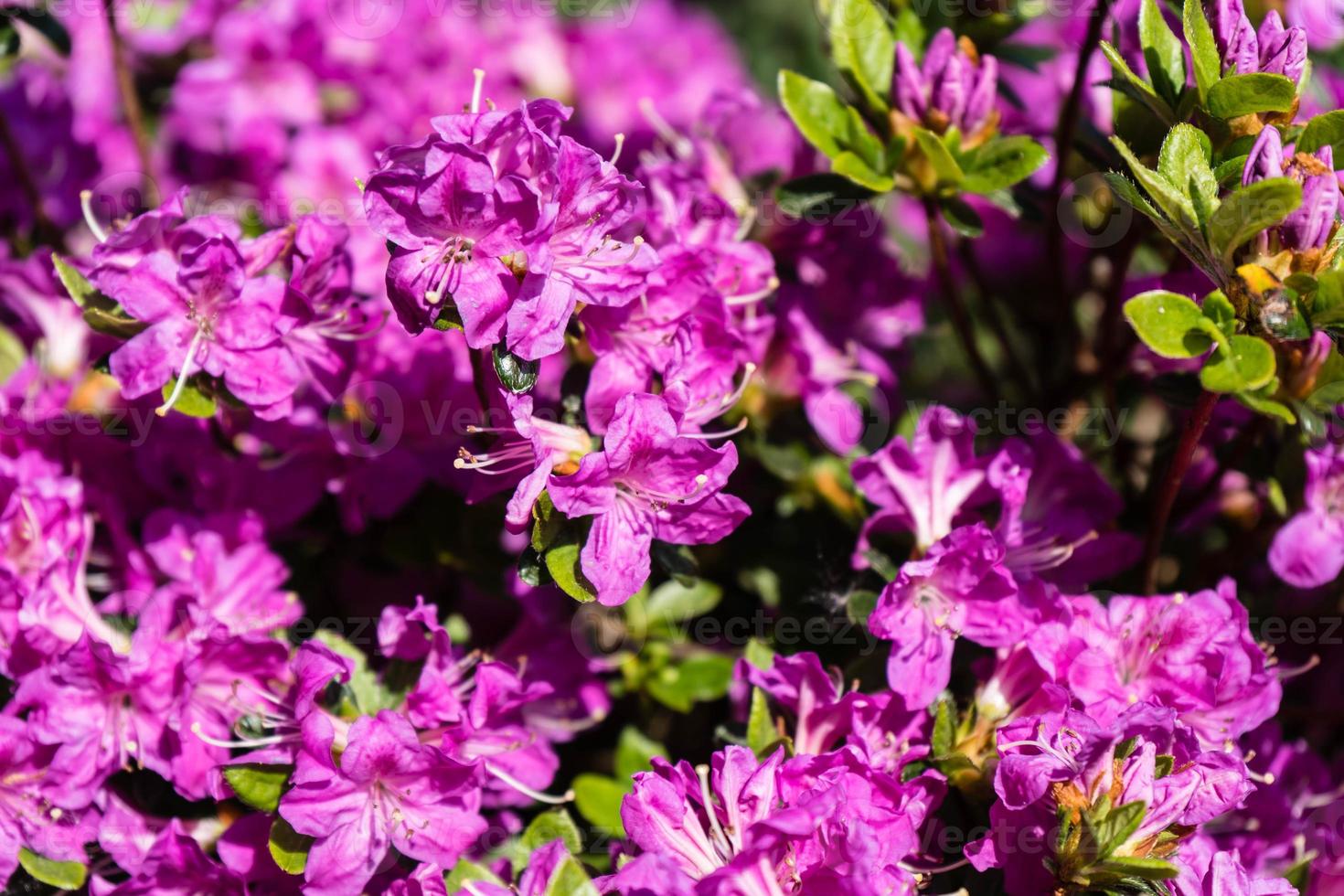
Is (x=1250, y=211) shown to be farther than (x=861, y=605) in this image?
No

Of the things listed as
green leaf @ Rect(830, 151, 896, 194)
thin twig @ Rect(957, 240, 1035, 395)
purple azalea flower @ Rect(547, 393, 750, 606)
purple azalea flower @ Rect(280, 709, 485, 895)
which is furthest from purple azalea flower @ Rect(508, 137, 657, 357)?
thin twig @ Rect(957, 240, 1035, 395)

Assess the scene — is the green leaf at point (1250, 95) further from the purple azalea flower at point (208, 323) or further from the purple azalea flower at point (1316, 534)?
the purple azalea flower at point (208, 323)

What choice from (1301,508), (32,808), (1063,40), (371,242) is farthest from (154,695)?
(1063,40)

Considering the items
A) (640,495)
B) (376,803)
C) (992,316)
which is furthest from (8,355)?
(992,316)

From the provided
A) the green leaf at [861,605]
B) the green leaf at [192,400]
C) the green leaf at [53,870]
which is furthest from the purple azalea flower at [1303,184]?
the green leaf at [53,870]

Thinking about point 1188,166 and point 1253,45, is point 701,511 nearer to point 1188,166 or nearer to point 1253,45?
point 1188,166

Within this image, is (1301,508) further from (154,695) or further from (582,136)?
(582,136)

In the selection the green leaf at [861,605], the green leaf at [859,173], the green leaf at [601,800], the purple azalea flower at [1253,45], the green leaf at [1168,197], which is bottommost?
the green leaf at [601,800]
